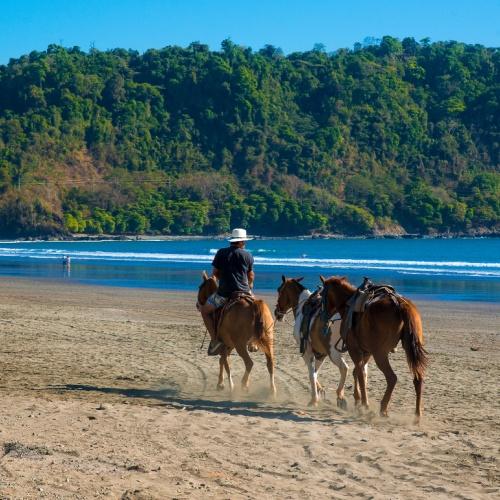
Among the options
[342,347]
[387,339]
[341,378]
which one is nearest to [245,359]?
[341,378]

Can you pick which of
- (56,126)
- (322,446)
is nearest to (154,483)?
(322,446)

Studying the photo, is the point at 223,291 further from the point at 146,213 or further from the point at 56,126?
the point at 56,126

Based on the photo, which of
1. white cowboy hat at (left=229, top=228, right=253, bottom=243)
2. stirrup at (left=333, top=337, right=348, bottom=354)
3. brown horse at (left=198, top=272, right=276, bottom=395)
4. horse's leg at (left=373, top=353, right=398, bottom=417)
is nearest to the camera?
horse's leg at (left=373, top=353, right=398, bottom=417)

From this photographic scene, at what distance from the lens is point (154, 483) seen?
24.0ft

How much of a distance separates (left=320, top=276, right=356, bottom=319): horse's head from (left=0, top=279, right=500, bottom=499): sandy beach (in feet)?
3.63

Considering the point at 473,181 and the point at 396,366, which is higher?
the point at 473,181

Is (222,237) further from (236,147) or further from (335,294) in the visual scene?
(335,294)

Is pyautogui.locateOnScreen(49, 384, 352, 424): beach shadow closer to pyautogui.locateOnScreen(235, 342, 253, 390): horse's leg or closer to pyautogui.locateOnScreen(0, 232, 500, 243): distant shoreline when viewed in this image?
pyautogui.locateOnScreen(235, 342, 253, 390): horse's leg

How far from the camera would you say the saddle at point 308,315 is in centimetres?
1121

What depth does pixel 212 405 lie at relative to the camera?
36.1ft

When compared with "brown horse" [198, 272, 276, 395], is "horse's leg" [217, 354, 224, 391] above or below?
below

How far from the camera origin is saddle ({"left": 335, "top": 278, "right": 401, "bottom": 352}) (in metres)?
10.2

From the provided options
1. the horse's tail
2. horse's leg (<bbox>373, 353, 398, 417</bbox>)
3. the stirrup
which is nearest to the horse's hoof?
the stirrup

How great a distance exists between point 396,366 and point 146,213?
13844 cm
